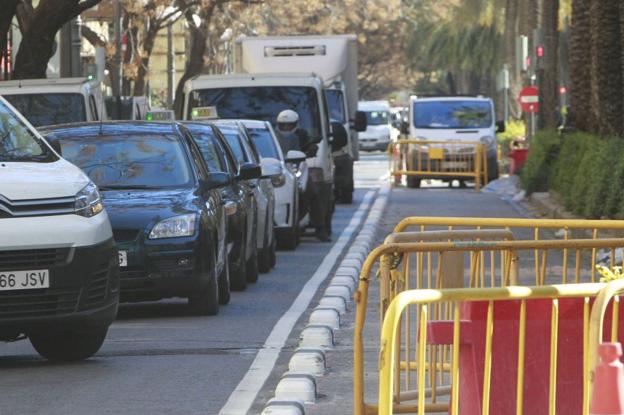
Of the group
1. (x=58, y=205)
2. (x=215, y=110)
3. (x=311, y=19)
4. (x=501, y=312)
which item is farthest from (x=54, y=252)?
(x=311, y=19)

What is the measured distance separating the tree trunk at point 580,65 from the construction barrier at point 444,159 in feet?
28.8

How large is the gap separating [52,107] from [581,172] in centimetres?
727

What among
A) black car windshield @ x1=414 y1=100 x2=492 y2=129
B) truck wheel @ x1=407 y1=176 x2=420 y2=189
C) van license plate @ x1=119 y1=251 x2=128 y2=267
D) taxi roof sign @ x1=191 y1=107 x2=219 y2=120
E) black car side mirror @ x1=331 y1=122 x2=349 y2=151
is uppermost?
taxi roof sign @ x1=191 y1=107 x2=219 y2=120

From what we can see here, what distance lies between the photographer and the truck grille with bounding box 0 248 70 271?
10578 mm

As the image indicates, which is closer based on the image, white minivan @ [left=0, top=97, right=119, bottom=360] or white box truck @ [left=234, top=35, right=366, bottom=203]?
white minivan @ [left=0, top=97, right=119, bottom=360]

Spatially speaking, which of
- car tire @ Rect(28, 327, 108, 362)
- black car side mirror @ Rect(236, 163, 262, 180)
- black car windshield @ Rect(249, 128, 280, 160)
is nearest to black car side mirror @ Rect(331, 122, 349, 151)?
black car windshield @ Rect(249, 128, 280, 160)

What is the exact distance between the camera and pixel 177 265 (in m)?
14.1

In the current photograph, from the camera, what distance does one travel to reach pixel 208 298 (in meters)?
14.4

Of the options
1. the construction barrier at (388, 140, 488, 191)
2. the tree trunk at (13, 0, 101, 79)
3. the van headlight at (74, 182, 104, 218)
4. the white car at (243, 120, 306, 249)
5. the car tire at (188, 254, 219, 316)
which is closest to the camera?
the van headlight at (74, 182, 104, 218)

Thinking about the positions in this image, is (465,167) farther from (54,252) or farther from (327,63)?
(54,252)

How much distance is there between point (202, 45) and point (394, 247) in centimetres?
4126

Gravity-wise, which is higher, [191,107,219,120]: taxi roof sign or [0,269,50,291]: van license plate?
[0,269,50,291]: van license plate

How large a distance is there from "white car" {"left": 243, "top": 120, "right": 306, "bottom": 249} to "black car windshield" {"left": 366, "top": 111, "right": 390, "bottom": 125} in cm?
5780

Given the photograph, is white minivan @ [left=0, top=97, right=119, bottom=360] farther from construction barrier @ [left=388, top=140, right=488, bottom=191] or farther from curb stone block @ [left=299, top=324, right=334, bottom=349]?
construction barrier @ [left=388, top=140, right=488, bottom=191]
